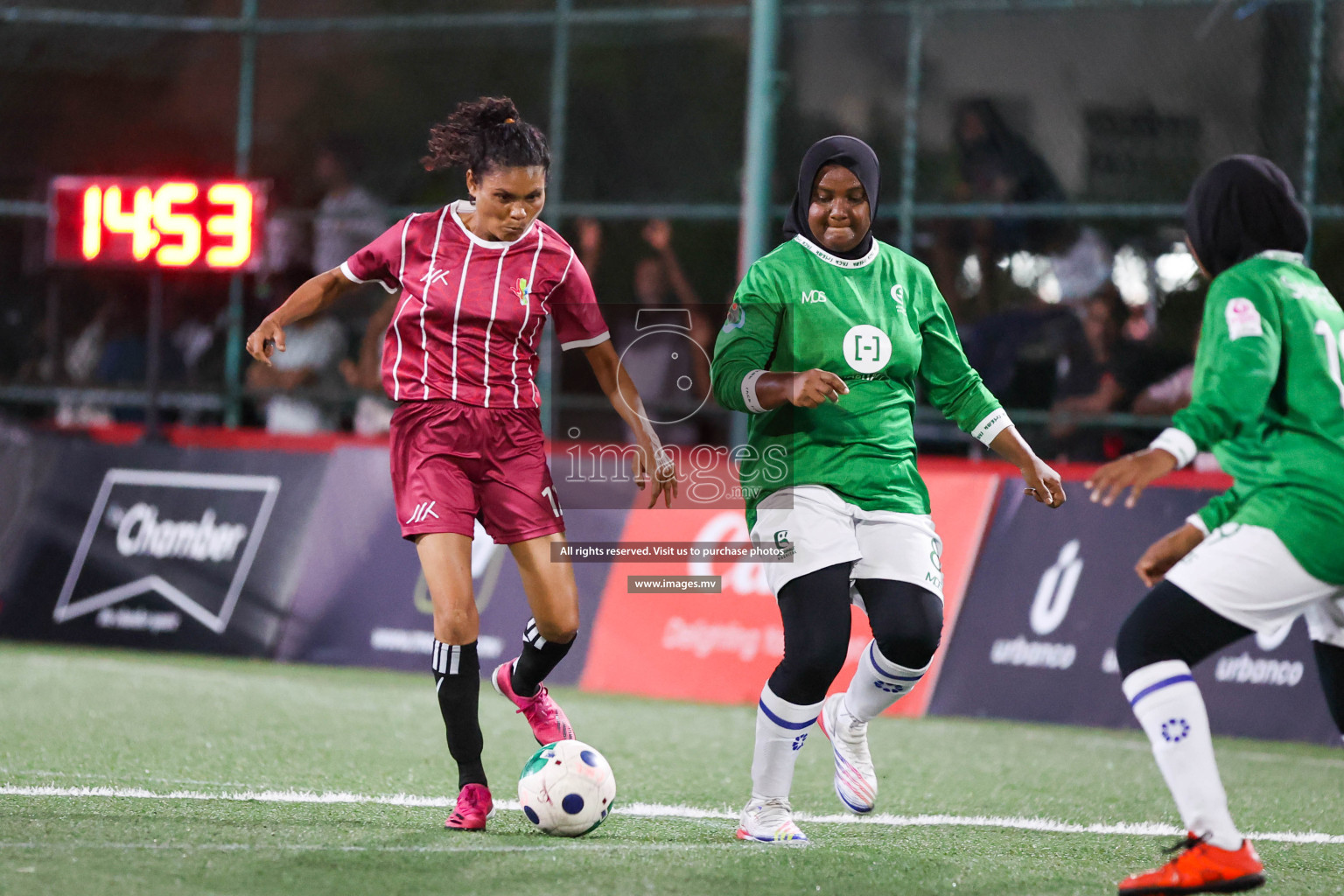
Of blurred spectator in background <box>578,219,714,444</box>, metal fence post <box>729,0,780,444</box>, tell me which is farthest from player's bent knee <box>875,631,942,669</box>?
blurred spectator in background <box>578,219,714,444</box>

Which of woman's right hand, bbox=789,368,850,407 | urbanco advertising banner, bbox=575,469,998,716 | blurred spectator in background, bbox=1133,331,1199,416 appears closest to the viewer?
woman's right hand, bbox=789,368,850,407

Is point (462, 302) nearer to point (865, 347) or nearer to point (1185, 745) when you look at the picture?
point (865, 347)

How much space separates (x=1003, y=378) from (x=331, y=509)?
14.9ft

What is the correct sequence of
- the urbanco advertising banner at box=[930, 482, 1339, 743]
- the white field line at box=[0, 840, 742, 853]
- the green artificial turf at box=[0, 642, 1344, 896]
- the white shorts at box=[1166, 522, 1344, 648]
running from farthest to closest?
the urbanco advertising banner at box=[930, 482, 1339, 743] < the white field line at box=[0, 840, 742, 853] < the green artificial turf at box=[0, 642, 1344, 896] < the white shorts at box=[1166, 522, 1344, 648]

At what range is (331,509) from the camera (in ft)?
33.9

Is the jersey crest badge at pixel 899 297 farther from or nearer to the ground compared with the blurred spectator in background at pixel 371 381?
farther from the ground

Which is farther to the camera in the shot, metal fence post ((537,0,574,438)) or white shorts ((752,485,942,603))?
metal fence post ((537,0,574,438))

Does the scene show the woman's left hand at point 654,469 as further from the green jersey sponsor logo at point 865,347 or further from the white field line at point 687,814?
the white field line at point 687,814

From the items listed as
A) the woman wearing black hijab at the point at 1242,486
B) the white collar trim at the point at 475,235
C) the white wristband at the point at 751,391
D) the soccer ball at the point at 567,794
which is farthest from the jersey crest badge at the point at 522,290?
the woman wearing black hijab at the point at 1242,486

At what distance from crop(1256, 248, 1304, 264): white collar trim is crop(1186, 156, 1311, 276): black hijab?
0.01m

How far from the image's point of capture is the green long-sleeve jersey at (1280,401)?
13.3ft

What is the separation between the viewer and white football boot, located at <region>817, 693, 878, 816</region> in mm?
5430

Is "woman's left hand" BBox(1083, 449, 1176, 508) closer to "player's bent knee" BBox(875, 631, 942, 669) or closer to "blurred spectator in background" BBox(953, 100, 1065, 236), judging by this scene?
"player's bent knee" BBox(875, 631, 942, 669)

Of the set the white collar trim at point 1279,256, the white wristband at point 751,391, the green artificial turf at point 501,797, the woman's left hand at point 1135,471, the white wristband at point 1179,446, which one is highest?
the white collar trim at point 1279,256
